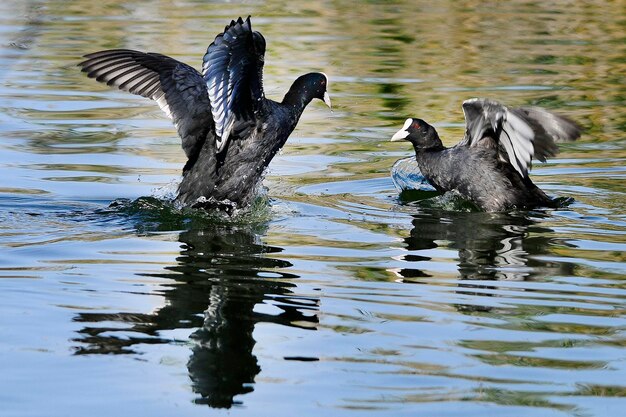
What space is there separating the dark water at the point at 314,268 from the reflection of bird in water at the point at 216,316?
2cm

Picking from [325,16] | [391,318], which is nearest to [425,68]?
[325,16]

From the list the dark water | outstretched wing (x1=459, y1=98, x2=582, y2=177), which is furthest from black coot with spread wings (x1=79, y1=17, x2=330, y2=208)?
outstretched wing (x1=459, y1=98, x2=582, y2=177)

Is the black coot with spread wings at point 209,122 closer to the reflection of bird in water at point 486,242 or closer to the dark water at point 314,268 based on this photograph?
the dark water at point 314,268

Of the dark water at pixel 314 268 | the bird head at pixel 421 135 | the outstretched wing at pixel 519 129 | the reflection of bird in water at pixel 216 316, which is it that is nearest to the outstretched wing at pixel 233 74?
the dark water at pixel 314 268

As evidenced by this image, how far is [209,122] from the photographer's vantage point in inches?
291

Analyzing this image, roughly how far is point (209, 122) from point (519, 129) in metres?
1.97

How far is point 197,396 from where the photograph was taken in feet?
12.9

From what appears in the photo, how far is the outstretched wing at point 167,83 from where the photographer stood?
741 cm

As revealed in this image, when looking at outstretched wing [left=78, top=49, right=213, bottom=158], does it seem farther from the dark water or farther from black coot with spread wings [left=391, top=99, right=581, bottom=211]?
black coot with spread wings [left=391, top=99, right=581, bottom=211]

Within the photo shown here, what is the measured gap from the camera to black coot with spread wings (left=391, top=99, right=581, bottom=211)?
7.35 meters

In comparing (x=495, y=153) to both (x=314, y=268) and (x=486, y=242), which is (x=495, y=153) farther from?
(x=314, y=268)

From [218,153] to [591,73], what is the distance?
20.3 feet

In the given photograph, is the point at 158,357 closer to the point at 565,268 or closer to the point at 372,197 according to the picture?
the point at 565,268

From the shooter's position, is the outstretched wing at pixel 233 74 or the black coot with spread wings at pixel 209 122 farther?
the black coot with spread wings at pixel 209 122
